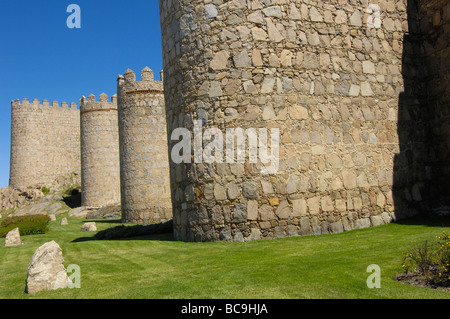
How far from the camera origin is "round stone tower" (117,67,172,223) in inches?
720

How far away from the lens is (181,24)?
8.72 m

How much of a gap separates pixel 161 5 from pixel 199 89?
304 centimetres

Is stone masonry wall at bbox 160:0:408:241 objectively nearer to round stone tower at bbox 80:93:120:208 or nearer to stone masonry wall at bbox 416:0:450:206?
stone masonry wall at bbox 416:0:450:206

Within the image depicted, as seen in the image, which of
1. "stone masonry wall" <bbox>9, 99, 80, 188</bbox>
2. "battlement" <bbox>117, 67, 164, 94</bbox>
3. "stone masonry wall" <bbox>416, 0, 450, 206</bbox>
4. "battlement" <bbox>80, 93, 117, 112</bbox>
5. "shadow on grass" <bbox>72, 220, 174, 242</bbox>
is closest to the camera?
"stone masonry wall" <bbox>416, 0, 450, 206</bbox>

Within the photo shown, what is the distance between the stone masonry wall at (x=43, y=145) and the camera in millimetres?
38000

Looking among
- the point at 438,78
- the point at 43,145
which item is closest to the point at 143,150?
the point at 438,78

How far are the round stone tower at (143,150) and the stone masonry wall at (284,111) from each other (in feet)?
31.1

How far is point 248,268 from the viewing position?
5320 millimetres

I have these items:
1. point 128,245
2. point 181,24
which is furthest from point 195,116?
point 128,245

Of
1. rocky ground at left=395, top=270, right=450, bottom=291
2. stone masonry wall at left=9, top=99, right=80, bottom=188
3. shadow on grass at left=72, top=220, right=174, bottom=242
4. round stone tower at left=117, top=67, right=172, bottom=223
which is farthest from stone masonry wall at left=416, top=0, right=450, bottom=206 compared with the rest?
stone masonry wall at left=9, top=99, right=80, bottom=188

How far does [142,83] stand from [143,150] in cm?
336

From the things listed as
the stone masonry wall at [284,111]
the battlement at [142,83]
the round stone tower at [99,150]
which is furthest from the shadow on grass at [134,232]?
the round stone tower at [99,150]

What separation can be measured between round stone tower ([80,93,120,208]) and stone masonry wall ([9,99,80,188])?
1152cm

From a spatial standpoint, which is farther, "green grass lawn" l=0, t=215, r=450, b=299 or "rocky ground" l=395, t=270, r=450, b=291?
"green grass lawn" l=0, t=215, r=450, b=299
